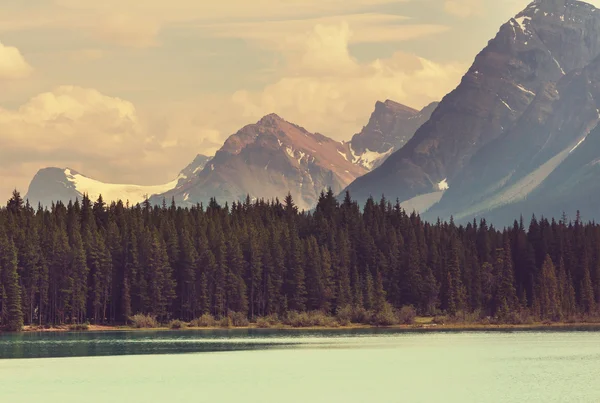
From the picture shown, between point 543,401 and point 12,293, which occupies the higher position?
point 12,293

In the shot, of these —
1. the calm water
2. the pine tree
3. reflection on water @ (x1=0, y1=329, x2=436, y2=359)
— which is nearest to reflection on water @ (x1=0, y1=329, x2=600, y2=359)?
reflection on water @ (x1=0, y1=329, x2=436, y2=359)

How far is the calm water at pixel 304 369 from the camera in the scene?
9562 cm

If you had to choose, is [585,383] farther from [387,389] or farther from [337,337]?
[337,337]

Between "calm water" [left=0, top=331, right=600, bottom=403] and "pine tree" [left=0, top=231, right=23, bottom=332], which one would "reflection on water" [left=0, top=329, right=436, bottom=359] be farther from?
"pine tree" [left=0, top=231, right=23, bottom=332]

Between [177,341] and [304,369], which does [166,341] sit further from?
[304,369]

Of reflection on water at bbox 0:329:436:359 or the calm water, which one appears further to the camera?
reflection on water at bbox 0:329:436:359

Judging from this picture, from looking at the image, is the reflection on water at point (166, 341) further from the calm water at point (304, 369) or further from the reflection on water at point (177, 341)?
the calm water at point (304, 369)

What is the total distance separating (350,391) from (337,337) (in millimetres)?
78759

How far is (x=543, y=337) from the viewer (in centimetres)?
17238

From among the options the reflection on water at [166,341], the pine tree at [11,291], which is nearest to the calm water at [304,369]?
the reflection on water at [166,341]

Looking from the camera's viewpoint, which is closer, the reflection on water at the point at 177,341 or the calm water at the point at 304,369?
the calm water at the point at 304,369

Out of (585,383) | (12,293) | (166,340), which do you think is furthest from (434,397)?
(12,293)

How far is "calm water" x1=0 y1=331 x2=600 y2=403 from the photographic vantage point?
9562cm

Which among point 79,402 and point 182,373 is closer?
point 79,402
